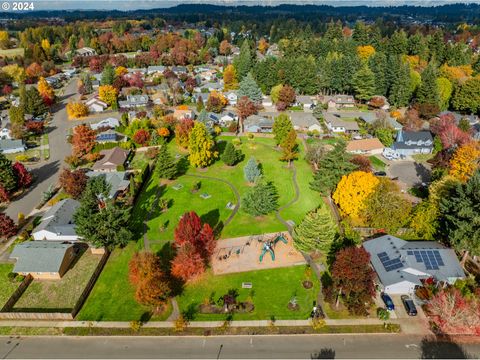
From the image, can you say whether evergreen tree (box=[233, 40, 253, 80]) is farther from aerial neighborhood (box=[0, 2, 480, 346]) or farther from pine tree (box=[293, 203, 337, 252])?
pine tree (box=[293, 203, 337, 252])

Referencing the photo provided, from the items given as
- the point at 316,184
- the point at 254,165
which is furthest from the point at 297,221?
the point at 254,165

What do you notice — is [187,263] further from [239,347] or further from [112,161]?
[112,161]

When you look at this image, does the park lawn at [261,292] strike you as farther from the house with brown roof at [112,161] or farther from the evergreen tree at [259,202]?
the house with brown roof at [112,161]

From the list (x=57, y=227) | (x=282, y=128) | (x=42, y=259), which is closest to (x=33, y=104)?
(x=57, y=227)

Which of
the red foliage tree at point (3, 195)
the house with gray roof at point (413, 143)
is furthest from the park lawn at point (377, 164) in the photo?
the red foliage tree at point (3, 195)

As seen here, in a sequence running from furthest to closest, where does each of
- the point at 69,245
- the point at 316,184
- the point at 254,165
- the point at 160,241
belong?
the point at 254,165
the point at 316,184
the point at 160,241
the point at 69,245

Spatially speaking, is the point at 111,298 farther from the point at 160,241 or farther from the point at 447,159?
the point at 447,159

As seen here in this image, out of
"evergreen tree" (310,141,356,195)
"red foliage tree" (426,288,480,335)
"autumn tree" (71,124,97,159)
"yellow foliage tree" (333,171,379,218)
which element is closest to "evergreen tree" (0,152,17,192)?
"autumn tree" (71,124,97,159)
